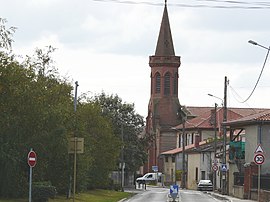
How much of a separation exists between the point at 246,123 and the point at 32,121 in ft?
89.3

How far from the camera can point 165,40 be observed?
436 feet

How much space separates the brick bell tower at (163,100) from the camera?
135m

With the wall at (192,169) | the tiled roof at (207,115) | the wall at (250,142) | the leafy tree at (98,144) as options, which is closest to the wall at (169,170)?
the tiled roof at (207,115)

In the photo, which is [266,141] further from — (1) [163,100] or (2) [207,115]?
(1) [163,100]

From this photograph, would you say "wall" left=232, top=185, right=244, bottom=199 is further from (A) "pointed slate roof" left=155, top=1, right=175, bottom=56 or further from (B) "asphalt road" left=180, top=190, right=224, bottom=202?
(A) "pointed slate roof" left=155, top=1, right=175, bottom=56

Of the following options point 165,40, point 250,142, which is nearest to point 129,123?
point 250,142

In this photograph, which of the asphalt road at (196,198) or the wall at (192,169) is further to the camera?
the wall at (192,169)

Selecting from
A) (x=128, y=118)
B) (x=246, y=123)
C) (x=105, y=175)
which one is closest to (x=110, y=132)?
(x=105, y=175)

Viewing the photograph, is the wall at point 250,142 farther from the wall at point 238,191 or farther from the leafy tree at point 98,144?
the leafy tree at point 98,144

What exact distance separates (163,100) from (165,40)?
1100 centimetres

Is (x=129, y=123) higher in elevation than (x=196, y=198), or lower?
higher

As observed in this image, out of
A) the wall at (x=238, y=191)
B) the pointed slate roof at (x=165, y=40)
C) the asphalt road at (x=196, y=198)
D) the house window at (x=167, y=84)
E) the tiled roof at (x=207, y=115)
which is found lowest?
the asphalt road at (x=196, y=198)

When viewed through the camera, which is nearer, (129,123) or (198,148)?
(129,123)

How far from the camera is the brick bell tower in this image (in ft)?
443
